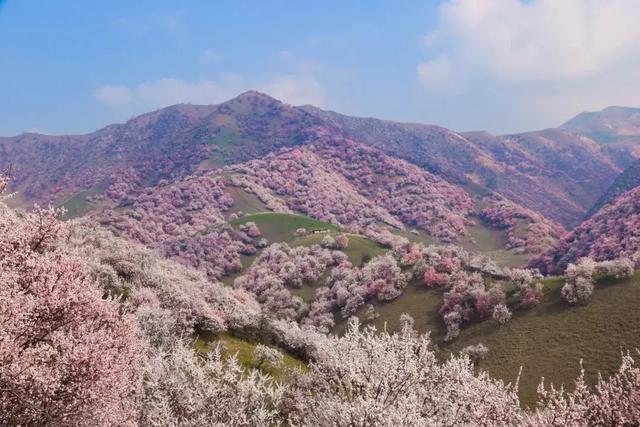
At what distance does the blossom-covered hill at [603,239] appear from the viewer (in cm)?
10419

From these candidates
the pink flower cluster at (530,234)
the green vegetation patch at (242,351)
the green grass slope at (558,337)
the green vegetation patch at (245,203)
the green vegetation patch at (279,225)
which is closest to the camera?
the green vegetation patch at (242,351)

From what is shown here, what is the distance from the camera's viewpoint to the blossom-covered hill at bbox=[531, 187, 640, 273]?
104188 mm

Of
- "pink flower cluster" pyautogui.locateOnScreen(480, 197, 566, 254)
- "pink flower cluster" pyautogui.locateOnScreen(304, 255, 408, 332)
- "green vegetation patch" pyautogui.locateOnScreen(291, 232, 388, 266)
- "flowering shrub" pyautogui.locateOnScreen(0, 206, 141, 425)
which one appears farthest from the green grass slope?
"pink flower cluster" pyautogui.locateOnScreen(480, 197, 566, 254)

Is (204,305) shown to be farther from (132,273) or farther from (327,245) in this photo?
(327,245)

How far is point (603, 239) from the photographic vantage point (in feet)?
367

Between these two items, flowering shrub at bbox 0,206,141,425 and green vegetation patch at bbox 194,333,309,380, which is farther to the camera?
green vegetation patch at bbox 194,333,309,380

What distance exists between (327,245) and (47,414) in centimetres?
10895

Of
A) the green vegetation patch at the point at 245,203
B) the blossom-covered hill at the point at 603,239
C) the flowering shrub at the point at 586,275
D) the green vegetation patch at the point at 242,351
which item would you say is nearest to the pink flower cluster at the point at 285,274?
the green vegetation patch at the point at 242,351

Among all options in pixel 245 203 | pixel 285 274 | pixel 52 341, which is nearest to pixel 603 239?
pixel 285 274

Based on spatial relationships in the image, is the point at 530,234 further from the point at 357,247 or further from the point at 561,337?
the point at 561,337

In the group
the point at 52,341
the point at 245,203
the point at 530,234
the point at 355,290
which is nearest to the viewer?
the point at 52,341

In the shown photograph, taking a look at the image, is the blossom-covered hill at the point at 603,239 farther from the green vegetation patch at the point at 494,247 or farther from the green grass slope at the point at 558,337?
the green grass slope at the point at 558,337

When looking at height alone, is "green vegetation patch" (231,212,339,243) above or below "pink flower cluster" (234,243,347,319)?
above

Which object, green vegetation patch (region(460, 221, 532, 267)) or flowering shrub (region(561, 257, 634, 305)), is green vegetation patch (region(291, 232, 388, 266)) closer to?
green vegetation patch (region(460, 221, 532, 267))
